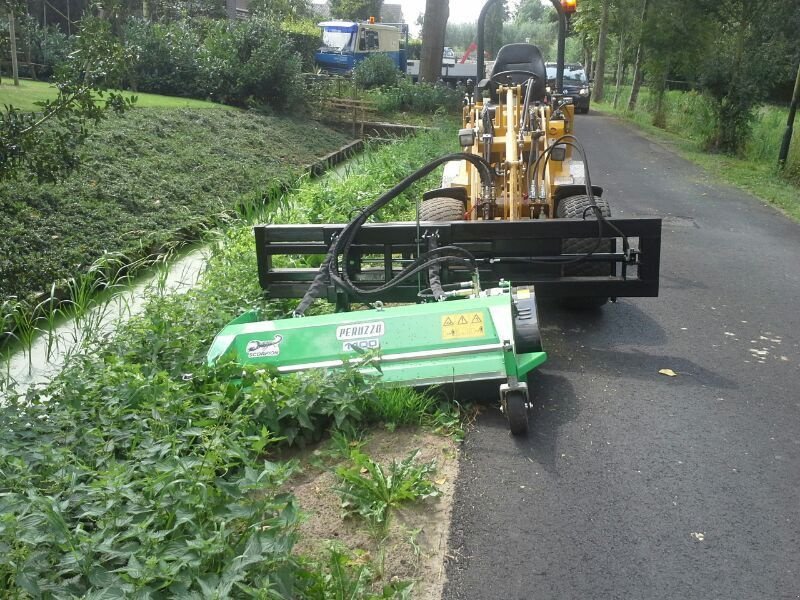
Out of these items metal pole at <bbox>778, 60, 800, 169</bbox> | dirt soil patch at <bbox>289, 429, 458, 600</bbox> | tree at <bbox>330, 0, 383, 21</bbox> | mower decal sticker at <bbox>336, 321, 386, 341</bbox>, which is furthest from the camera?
tree at <bbox>330, 0, 383, 21</bbox>

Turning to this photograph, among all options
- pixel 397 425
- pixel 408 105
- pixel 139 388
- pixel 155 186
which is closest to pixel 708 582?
pixel 397 425

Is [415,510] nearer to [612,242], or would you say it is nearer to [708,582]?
[708,582]

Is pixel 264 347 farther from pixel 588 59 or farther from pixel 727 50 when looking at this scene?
pixel 588 59

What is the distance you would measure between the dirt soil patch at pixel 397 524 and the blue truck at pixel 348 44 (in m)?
31.0

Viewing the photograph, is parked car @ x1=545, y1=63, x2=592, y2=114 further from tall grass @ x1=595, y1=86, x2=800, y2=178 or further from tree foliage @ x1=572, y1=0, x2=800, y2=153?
tree foliage @ x1=572, y1=0, x2=800, y2=153

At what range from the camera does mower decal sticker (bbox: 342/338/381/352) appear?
5.38 metres

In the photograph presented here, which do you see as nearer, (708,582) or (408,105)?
(708,582)

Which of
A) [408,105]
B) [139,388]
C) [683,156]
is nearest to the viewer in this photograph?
[139,388]

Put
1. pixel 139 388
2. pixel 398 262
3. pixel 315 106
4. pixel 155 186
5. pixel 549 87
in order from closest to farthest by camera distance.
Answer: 1. pixel 139 388
2. pixel 398 262
3. pixel 549 87
4. pixel 155 186
5. pixel 315 106

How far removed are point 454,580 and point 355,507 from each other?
0.69 m

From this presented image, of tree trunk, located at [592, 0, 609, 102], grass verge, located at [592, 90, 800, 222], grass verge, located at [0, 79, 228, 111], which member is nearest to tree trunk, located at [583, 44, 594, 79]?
tree trunk, located at [592, 0, 609, 102]

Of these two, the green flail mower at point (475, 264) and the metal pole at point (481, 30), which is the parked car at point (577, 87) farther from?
the green flail mower at point (475, 264)

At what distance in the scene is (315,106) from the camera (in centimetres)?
2456

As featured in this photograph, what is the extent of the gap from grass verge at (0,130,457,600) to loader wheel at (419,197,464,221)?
227 cm
